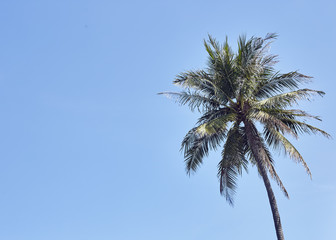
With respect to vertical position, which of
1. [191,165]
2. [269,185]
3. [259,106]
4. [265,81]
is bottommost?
[269,185]

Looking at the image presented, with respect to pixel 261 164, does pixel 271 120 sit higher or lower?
higher

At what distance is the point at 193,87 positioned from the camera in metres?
22.6

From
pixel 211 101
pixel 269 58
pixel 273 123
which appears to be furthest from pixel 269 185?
pixel 269 58

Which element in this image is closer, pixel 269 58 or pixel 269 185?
pixel 269 185

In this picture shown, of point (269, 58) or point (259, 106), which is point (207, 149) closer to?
point (259, 106)

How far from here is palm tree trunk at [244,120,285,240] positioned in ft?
63.1

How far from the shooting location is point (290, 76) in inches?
856

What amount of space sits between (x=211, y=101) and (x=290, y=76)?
3736mm

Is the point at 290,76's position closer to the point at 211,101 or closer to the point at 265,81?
the point at 265,81

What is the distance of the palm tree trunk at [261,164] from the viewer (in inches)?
757

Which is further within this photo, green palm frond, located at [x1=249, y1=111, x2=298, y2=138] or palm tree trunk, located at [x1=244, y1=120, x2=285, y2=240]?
green palm frond, located at [x1=249, y1=111, x2=298, y2=138]

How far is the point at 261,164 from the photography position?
20.5 meters

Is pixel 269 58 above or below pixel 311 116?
above

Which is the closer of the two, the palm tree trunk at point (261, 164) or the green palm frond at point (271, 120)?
the palm tree trunk at point (261, 164)
